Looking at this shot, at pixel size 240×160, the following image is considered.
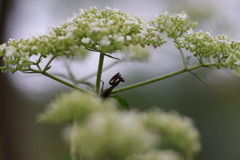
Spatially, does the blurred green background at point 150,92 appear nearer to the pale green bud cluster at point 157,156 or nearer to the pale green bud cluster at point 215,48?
the pale green bud cluster at point 215,48

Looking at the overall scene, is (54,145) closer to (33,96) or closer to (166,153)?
(33,96)

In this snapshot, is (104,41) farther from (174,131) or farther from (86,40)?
(174,131)

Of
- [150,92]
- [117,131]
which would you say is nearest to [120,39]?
[117,131]

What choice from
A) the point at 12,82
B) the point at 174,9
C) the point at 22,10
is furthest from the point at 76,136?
the point at 22,10

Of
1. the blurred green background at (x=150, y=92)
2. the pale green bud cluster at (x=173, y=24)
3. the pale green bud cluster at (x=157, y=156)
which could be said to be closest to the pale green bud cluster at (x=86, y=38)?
the pale green bud cluster at (x=173, y=24)

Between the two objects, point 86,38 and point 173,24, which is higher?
point 173,24
